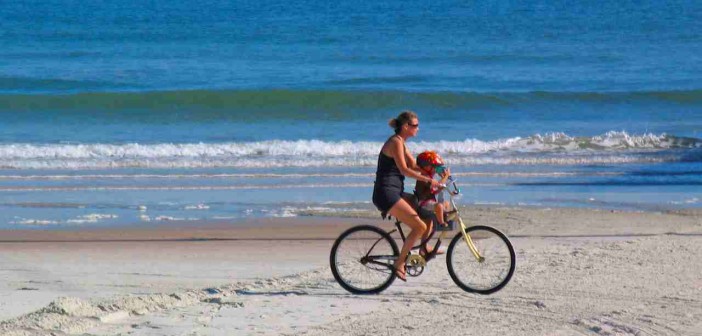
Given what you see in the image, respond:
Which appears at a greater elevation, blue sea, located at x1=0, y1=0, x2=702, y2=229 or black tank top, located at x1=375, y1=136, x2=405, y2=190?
blue sea, located at x1=0, y1=0, x2=702, y2=229

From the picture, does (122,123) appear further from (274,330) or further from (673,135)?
(274,330)

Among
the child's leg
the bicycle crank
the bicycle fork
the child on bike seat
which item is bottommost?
the bicycle crank

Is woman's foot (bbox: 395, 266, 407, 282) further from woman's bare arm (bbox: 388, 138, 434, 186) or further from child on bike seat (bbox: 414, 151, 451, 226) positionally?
woman's bare arm (bbox: 388, 138, 434, 186)

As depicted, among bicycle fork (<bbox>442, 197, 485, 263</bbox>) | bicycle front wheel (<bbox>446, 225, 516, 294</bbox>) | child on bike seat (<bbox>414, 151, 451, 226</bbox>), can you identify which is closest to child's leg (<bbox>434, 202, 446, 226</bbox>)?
child on bike seat (<bbox>414, 151, 451, 226</bbox>)

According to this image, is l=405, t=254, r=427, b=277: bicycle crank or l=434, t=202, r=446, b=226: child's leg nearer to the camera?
l=434, t=202, r=446, b=226: child's leg

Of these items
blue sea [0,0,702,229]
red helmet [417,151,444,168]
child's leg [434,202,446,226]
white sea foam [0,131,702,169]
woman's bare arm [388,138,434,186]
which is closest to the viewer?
woman's bare arm [388,138,434,186]

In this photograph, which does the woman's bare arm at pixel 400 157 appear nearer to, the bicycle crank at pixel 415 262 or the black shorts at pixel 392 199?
the black shorts at pixel 392 199

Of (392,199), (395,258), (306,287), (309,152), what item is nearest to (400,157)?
(392,199)

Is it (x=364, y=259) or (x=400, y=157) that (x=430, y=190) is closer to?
(x=400, y=157)

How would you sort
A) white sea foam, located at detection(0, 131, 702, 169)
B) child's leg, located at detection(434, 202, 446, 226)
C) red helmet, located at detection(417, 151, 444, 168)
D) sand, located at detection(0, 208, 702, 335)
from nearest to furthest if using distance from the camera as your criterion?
sand, located at detection(0, 208, 702, 335) → red helmet, located at detection(417, 151, 444, 168) → child's leg, located at detection(434, 202, 446, 226) → white sea foam, located at detection(0, 131, 702, 169)

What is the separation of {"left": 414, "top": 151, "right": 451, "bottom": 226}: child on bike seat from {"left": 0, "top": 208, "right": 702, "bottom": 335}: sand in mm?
669

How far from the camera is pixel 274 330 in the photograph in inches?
288

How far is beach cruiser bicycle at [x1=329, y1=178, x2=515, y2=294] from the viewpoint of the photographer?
27.6 ft

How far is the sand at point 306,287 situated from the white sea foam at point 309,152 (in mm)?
6326
